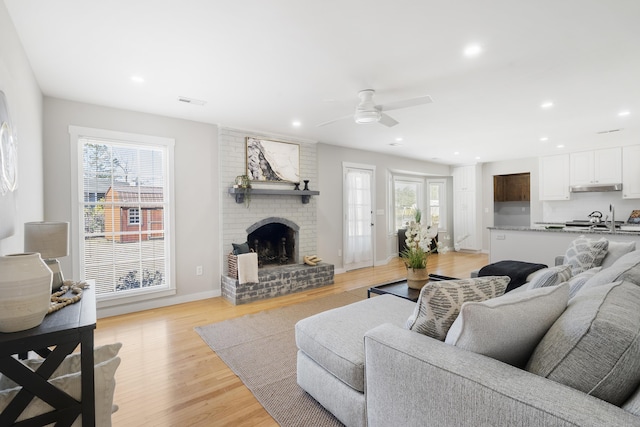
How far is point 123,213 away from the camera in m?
3.86

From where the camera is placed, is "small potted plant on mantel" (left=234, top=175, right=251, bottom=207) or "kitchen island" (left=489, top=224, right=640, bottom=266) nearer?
"kitchen island" (left=489, top=224, right=640, bottom=266)

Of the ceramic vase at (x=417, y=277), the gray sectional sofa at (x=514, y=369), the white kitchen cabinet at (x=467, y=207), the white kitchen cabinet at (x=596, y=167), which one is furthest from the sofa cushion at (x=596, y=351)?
the white kitchen cabinet at (x=467, y=207)

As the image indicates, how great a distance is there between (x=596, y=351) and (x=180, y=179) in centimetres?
430

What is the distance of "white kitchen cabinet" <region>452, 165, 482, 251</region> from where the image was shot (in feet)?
27.1

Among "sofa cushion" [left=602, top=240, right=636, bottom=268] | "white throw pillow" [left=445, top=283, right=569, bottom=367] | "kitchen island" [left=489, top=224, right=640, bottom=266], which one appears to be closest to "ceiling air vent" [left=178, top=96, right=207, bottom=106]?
"white throw pillow" [left=445, top=283, right=569, bottom=367]

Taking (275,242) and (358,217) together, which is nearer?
(275,242)

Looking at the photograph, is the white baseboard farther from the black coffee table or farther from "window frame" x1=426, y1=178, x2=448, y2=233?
"window frame" x1=426, y1=178, x2=448, y2=233

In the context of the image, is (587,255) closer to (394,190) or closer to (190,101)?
(190,101)

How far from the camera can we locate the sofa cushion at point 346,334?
166 centimetres

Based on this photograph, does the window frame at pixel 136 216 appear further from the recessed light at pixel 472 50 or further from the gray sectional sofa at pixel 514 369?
the recessed light at pixel 472 50

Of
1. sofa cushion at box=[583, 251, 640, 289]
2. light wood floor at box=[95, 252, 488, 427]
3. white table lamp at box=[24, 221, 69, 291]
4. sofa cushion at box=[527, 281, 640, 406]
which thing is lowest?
light wood floor at box=[95, 252, 488, 427]

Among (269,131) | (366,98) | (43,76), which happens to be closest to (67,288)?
(43,76)

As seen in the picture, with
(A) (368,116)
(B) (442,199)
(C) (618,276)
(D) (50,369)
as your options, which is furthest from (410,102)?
(B) (442,199)

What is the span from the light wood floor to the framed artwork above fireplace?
1902 mm
